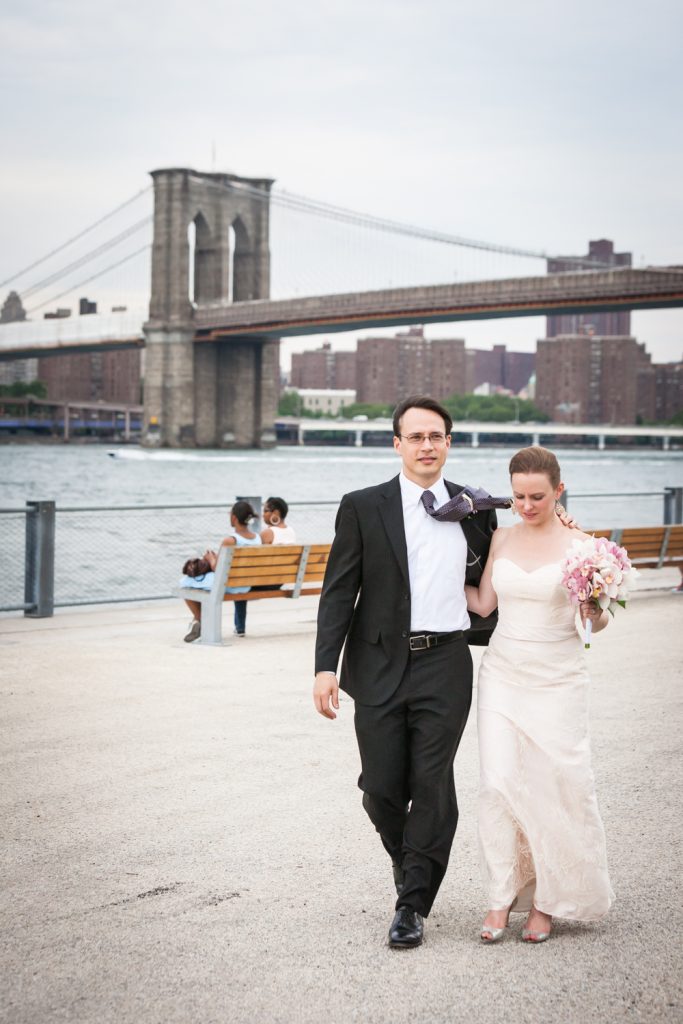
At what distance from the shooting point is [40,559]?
891 cm

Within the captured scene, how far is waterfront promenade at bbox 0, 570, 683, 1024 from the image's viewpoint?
9.30 feet

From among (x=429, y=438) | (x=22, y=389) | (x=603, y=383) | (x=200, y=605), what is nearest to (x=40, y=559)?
(x=200, y=605)

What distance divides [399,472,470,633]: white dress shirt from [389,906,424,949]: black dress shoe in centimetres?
69

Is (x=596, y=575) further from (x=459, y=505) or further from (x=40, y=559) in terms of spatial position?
(x=40, y=559)

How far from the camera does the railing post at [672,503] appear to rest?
13.5m

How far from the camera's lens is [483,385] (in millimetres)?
163750

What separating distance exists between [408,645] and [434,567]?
0.21m

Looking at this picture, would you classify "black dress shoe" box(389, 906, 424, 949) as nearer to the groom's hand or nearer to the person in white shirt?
the groom's hand

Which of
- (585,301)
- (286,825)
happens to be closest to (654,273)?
(585,301)

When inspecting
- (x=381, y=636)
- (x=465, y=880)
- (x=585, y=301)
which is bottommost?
(x=465, y=880)

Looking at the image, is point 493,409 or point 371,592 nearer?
point 371,592

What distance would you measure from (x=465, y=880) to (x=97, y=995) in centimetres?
124

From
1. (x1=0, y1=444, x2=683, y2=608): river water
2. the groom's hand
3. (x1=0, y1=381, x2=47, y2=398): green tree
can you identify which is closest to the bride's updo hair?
the groom's hand

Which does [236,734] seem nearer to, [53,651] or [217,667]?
[217,667]
